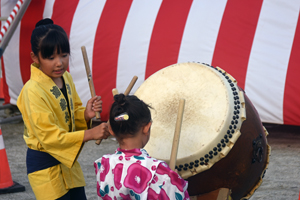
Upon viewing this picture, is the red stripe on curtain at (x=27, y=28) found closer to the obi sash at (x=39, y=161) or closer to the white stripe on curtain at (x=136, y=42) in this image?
the white stripe on curtain at (x=136, y=42)

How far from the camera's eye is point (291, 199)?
215 cm

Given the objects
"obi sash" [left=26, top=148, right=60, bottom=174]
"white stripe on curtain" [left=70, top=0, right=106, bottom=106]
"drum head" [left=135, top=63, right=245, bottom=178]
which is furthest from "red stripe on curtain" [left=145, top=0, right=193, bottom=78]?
"obi sash" [left=26, top=148, right=60, bottom=174]

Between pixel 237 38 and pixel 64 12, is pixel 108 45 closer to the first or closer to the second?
pixel 64 12

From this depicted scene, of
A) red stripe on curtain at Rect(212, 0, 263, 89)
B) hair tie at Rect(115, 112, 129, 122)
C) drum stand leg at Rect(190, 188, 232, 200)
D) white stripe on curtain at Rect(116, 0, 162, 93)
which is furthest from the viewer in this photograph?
white stripe on curtain at Rect(116, 0, 162, 93)

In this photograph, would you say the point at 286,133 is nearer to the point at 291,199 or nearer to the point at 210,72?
the point at 291,199

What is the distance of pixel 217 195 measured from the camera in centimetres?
151

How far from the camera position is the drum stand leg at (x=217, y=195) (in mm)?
1499

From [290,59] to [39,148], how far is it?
217cm

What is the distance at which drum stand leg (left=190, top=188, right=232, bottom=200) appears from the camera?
4.92ft

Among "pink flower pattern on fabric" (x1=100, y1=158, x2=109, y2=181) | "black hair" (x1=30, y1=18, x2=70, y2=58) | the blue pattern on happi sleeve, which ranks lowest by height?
the blue pattern on happi sleeve

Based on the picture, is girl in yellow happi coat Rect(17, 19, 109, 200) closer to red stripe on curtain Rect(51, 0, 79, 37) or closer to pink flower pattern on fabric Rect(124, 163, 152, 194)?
pink flower pattern on fabric Rect(124, 163, 152, 194)

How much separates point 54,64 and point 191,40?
77.3 inches

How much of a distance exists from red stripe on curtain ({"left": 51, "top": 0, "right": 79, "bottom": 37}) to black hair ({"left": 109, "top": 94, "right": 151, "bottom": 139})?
8.65 feet

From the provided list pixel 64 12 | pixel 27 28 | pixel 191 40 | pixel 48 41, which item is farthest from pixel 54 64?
pixel 27 28
